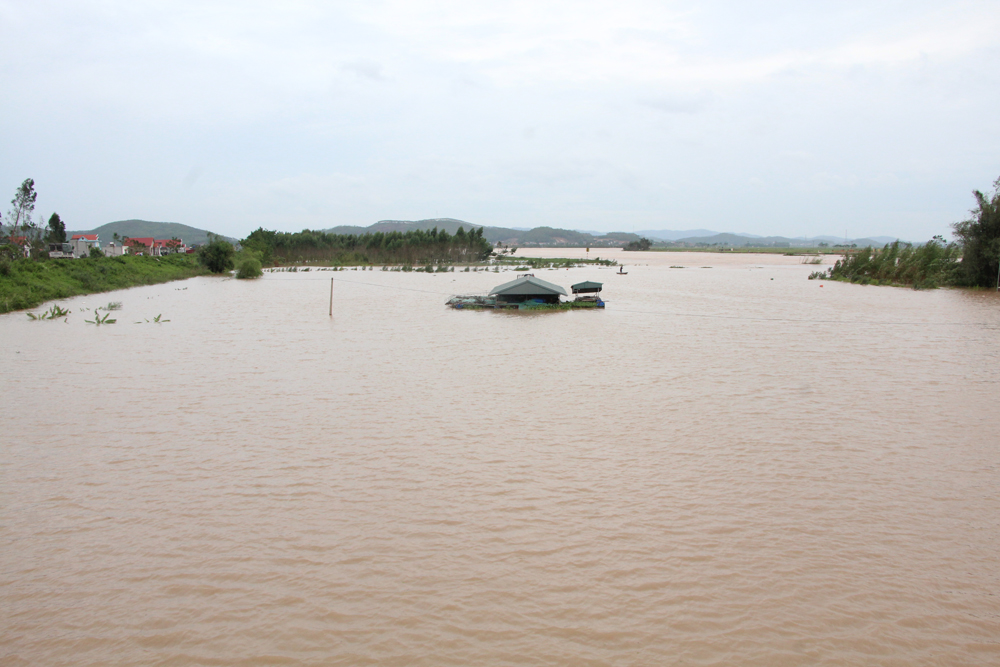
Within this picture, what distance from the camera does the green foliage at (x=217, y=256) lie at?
4059 cm

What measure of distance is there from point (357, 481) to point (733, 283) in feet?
107

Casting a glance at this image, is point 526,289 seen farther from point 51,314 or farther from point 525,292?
point 51,314

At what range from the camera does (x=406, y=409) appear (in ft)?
26.4

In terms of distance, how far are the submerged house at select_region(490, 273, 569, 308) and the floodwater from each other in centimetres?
845

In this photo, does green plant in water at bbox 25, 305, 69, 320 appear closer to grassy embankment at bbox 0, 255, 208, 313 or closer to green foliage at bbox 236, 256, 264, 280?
grassy embankment at bbox 0, 255, 208, 313

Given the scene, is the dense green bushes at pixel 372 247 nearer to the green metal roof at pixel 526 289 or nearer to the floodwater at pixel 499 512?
the green metal roof at pixel 526 289

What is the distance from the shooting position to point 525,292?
1944 cm

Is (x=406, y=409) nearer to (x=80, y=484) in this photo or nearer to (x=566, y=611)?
(x=80, y=484)

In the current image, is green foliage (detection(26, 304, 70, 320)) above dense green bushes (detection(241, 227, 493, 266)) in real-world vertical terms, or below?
below

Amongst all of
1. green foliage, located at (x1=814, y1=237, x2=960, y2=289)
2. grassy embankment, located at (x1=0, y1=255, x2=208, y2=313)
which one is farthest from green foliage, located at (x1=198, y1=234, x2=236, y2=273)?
green foliage, located at (x1=814, y1=237, x2=960, y2=289)

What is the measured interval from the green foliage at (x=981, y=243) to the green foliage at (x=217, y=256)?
4044 cm

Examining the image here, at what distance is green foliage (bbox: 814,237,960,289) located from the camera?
27.4 m

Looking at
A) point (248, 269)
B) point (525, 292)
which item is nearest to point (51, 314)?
point (525, 292)

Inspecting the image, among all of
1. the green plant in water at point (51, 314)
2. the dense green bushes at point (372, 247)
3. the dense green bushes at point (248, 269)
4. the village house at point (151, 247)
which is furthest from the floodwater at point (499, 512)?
the village house at point (151, 247)
